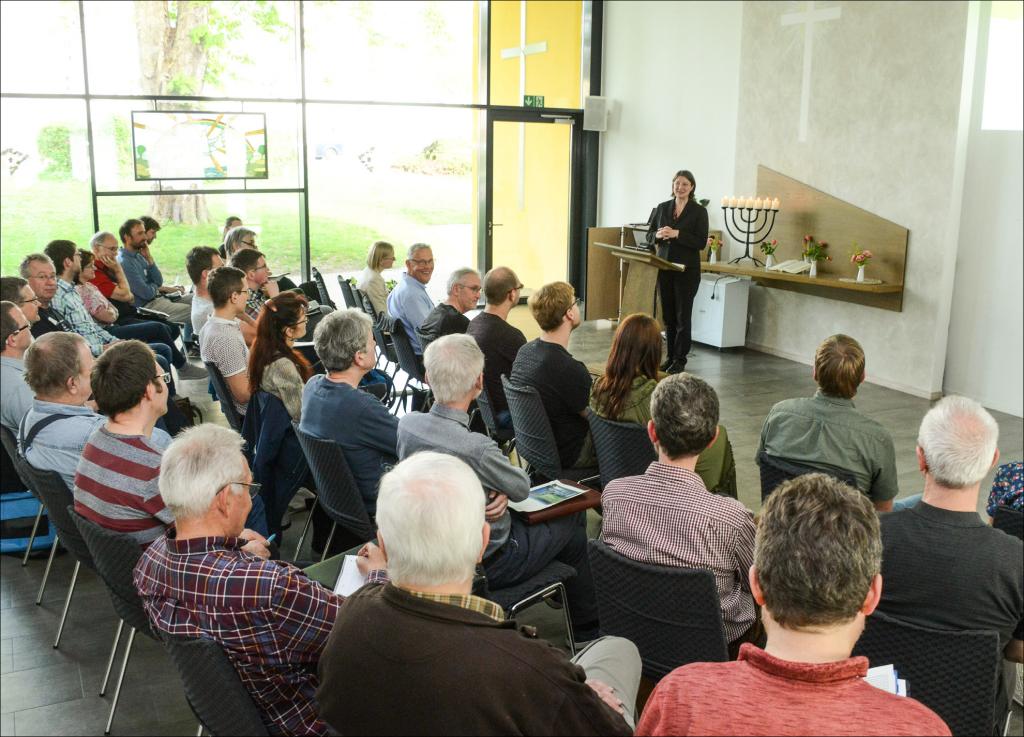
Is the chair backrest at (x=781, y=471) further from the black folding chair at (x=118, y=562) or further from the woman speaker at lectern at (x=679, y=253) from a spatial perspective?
the woman speaker at lectern at (x=679, y=253)

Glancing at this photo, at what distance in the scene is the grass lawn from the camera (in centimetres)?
935

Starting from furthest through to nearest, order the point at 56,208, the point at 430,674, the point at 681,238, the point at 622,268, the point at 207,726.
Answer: the point at 622,268 → the point at 56,208 → the point at 681,238 → the point at 207,726 → the point at 430,674

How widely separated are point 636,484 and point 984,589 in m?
0.94

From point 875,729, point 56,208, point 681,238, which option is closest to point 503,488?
point 875,729

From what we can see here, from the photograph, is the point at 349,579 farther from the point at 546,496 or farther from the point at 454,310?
the point at 454,310

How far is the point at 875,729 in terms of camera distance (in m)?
1.39

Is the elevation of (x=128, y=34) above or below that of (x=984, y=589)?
above

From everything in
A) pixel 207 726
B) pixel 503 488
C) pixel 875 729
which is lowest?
pixel 207 726

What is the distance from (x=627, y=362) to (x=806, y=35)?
5.97 m

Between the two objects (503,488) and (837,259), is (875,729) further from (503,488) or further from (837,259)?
(837,259)

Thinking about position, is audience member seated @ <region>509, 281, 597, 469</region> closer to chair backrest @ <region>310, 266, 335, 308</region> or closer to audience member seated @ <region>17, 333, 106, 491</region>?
audience member seated @ <region>17, 333, 106, 491</region>

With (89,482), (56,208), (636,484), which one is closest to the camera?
(636,484)

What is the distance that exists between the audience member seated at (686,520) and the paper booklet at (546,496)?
0.54 meters

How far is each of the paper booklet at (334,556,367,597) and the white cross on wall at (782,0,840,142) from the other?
7417 mm
